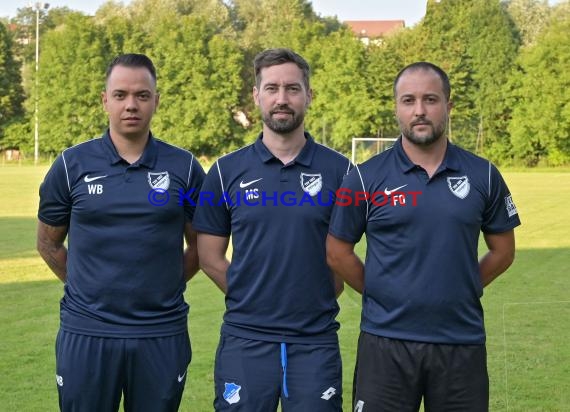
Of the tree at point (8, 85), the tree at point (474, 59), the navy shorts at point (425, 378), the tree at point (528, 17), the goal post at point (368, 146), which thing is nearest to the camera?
the navy shorts at point (425, 378)

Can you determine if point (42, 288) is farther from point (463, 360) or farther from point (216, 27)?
point (216, 27)

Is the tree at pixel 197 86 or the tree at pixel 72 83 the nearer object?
the tree at pixel 197 86

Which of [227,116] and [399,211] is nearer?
[399,211]

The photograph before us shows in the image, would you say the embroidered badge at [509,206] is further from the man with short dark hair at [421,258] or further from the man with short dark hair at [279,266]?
the man with short dark hair at [279,266]

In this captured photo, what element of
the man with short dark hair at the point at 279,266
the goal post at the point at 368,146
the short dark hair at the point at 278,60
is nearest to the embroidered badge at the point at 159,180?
the man with short dark hair at the point at 279,266

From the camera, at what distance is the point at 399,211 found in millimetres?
3350

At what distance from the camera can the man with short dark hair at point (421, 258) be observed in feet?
10.9

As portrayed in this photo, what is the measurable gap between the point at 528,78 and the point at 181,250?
167ft

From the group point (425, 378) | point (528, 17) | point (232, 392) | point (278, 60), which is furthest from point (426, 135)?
point (528, 17)

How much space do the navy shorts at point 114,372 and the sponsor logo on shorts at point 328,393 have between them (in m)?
0.70

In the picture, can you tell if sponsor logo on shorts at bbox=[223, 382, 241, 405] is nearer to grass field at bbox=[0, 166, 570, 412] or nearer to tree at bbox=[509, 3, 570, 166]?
grass field at bbox=[0, 166, 570, 412]

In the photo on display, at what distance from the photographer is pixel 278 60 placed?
363 cm

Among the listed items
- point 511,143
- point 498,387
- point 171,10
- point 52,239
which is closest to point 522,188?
point 511,143

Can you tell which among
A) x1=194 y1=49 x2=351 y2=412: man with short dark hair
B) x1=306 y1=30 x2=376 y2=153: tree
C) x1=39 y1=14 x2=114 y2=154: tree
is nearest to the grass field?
x1=194 y1=49 x2=351 y2=412: man with short dark hair
